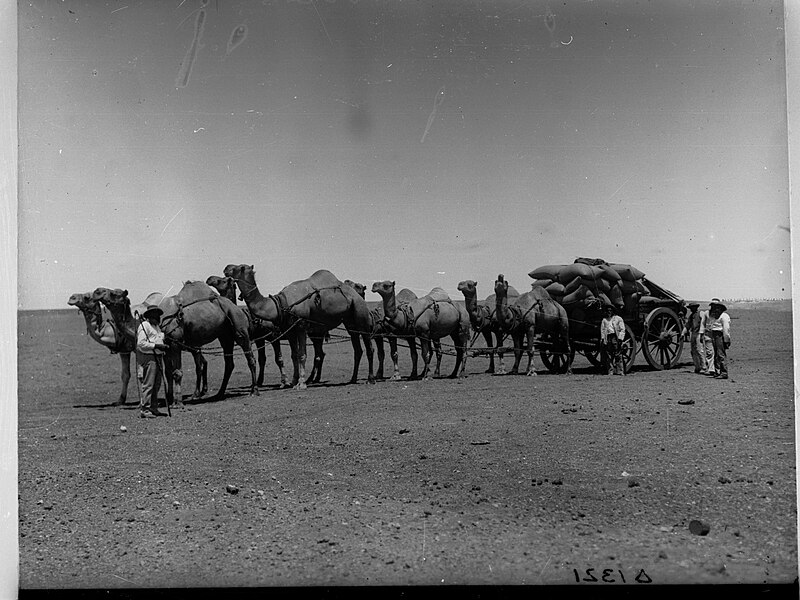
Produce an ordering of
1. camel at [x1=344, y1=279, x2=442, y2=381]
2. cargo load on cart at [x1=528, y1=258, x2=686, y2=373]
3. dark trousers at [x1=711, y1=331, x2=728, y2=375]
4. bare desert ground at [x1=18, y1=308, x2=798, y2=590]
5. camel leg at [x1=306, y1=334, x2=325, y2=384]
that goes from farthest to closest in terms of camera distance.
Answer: camel at [x1=344, y1=279, x2=442, y2=381] → camel leg at [x1=306, y1=334, x2=325, y2=384] → cargo load on cart at [x1=528, y1=258, x2=686, y2=373] → dark trousers at [x1=711, y1=331, x2=728, y2=375] → bare desert ground at [x1=18, y1=308, x2=798, y2=590]

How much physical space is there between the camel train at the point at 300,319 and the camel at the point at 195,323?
0.01 metres

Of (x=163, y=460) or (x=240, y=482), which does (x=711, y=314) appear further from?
(x=163, y=460)

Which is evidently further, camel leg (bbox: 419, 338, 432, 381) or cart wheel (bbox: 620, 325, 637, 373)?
camel leg (bbox: 419, 338, 432, 381)

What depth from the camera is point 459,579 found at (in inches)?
214

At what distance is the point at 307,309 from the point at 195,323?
1.50 metres

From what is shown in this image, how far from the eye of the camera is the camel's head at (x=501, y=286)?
8.07 m

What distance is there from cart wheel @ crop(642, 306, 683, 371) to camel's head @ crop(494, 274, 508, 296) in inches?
91.9

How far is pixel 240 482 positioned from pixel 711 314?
5722 millimetres

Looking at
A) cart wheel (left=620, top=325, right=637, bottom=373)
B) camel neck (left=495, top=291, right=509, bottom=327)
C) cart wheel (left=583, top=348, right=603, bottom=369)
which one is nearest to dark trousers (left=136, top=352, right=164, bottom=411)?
camel neck (left=495, top=291, right=509, bottom=327)

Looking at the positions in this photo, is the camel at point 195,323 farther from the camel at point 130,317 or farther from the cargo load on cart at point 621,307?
the cargo load on cart at point 621,307

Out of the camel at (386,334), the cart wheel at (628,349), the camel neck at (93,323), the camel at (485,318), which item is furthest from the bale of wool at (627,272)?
the camel neck at (93,323)

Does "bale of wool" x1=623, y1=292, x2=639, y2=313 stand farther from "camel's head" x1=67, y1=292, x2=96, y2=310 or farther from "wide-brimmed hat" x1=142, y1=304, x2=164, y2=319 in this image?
"camel's head" x1=67, y1=292, x2=96, y2=310

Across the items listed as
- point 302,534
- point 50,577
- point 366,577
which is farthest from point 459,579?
point 50,577

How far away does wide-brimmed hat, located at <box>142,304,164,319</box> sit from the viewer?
700 cm
